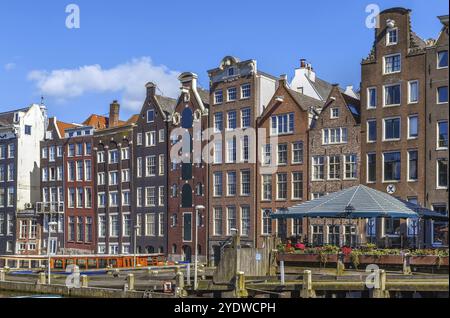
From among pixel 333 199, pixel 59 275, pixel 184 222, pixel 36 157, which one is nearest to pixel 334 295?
pixel 333 199

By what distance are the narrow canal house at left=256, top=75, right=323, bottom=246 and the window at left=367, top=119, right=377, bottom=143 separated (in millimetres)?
5897

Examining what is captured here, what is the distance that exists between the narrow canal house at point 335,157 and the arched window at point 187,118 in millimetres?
13405

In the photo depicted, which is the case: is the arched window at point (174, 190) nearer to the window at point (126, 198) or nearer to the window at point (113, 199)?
the window at point (126, 198)

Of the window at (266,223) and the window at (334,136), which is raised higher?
the window at (334,136)

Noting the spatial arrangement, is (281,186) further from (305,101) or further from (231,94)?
(231,94)

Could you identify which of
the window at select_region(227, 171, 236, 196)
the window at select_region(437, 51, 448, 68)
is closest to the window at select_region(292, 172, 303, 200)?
the window at select_region(227, 171, 236, 196)

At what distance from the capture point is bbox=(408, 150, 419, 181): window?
168 ft

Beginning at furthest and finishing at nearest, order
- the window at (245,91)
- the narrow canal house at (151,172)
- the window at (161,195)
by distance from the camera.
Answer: the window at (161,195) < the narrow canal house at (151,172) < the window at (245,91)

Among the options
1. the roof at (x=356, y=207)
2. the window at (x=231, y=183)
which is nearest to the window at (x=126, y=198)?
the window at (x=231, y=183)

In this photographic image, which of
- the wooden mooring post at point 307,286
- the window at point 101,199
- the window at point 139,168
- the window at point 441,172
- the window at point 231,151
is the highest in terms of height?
the window at point 231,151

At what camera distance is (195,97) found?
67125mm

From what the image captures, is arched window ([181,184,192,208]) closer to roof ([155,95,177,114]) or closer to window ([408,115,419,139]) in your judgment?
roof ([155,95,177,114])

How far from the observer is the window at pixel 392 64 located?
172 feet

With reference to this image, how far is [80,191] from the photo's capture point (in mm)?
77250
